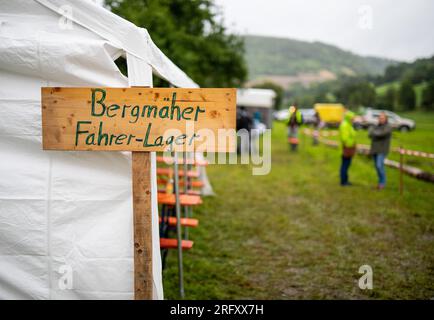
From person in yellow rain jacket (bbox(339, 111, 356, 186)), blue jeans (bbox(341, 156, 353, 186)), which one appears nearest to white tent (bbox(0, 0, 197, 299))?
person in yellow rain jacket (bbox(339, 111, 356, 186))

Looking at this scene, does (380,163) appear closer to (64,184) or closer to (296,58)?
(64,184)

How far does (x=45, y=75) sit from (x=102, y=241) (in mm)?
1455

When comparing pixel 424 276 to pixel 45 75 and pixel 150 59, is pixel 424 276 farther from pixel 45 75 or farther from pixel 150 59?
pixel 45 75

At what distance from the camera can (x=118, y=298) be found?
9.57 feet

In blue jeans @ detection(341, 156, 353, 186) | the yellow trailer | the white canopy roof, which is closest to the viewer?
blue jeans @ detection(341, 156, 353, 186)

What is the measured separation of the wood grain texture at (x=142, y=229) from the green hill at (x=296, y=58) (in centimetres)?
10573

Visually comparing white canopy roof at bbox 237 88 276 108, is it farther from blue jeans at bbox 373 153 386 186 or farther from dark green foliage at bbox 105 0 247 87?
blue jeans at bbox 373 153 386 186

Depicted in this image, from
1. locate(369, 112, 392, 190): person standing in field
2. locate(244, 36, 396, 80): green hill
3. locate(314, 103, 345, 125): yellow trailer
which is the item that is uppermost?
locate(244, 36, 396, 80): green hill

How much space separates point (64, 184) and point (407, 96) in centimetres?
4091

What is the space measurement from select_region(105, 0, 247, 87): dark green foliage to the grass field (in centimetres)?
432

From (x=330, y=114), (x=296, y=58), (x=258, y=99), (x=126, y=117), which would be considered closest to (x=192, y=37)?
(x=126, y=117)

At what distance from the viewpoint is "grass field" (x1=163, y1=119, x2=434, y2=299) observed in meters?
4.37
